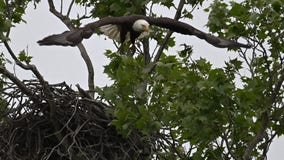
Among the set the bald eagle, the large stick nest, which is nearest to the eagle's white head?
the bald eagle

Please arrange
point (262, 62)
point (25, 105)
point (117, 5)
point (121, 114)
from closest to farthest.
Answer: point (121, 114) < point (25, 105) < point (262, 62) < point (117, 5)

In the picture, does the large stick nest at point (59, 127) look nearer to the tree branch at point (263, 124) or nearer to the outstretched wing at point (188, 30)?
the tree branch at point (263, 124)

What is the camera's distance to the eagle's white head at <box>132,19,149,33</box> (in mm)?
10431

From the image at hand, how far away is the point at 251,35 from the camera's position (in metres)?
8.98

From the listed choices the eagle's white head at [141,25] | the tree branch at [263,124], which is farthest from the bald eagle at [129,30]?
the tree branch at [263,124]

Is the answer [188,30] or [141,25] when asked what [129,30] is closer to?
[141,25]

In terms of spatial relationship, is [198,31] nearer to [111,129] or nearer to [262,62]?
[262,62]

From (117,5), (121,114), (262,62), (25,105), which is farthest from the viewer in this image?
(117,5)

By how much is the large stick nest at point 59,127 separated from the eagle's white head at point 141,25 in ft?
6.26

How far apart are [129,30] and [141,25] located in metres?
0.69

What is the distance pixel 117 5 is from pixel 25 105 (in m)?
2.59

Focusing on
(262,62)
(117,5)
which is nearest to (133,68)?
(262,62)

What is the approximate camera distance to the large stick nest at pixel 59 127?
857 centimetres

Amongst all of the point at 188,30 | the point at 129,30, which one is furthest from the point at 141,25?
the point at 129,30
